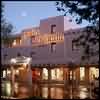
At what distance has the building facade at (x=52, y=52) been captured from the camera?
18.5m

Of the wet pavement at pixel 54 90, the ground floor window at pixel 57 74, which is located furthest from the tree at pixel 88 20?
the ground floor window at pixel 57 74

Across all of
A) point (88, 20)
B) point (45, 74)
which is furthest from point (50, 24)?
point (88, 20)

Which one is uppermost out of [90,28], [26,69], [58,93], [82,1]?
[82,1]

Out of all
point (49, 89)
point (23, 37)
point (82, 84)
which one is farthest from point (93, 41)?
point (23, 37)

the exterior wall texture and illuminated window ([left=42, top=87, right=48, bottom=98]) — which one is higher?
the exterior wall texture

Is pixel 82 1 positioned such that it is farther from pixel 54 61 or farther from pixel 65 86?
pixel 54 61

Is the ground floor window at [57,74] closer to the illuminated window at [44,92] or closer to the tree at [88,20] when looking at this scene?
the illuminated window at [44,92]


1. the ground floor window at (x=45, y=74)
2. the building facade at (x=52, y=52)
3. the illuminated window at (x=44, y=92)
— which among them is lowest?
the illuminated window at (x=44, y=92)

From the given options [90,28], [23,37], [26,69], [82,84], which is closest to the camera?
[90,28]

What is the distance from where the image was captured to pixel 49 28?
22.0 m

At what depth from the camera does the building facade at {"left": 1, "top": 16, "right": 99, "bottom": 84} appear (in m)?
18.5

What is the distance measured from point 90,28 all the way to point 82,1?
0.55 meters

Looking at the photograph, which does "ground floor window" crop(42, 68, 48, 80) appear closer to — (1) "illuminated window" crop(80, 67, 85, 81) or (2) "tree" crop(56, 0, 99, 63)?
(1) "illuminated window" crop(80, 67, 85, 81)

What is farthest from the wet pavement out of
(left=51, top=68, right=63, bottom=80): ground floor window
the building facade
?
(left=51, top=68, right=63, bottom=80): ground floor window
